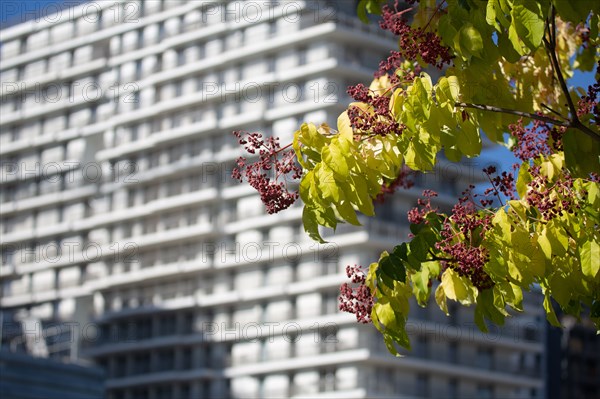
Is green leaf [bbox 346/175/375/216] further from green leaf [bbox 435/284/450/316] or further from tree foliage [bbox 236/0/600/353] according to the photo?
green leaf [bbox 435/284/450/316]

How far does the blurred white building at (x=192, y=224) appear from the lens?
72.0 metres

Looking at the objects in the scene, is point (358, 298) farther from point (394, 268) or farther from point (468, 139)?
point (468, 139)

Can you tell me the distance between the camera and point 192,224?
79812 mm

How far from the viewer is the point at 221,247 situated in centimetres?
7762

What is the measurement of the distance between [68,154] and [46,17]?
37.1 ft

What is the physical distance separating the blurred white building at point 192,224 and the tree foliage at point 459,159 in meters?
60.3

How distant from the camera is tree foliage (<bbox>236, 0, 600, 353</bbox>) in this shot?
6113 mm

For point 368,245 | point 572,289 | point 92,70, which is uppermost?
point 92,70

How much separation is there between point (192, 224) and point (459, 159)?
7384 cm

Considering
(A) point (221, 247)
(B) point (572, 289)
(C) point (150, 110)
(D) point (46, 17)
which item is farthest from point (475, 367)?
(B) point (572, 289)

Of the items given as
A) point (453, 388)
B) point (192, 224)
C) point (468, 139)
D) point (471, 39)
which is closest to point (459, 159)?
point (468, 139)

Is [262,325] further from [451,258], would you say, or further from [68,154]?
[451,258]

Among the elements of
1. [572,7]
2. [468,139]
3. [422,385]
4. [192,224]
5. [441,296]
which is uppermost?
[192,224]

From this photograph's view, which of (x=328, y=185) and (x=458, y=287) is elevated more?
(x=328, y=185)
